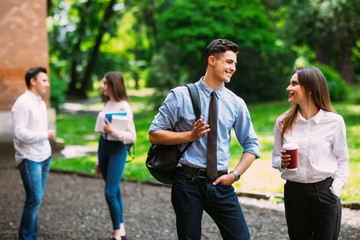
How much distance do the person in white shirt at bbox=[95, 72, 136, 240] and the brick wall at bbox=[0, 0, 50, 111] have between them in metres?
7.52

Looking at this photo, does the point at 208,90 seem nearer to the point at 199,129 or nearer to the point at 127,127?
the point at 199,129

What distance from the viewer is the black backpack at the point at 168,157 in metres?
3.56

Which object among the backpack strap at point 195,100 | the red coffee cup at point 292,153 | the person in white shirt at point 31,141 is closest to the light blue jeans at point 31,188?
the person in white shirt at point 31,141

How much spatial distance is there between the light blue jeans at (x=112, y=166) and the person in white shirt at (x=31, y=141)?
25.5 inches

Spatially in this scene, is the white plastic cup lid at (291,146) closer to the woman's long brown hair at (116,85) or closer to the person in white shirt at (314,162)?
the person in white shirt at (314,162)

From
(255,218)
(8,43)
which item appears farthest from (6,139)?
(255,218)

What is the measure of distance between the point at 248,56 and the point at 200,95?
22.5 metres

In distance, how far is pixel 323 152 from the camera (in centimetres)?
360

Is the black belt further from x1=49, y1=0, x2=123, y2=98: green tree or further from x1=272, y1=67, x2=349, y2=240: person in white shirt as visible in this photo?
x1=49, y1=0, x2=123, y2=98: green tree

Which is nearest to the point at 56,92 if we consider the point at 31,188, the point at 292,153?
the point at 31,188

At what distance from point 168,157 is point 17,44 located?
33.4 ft

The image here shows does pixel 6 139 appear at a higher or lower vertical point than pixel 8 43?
lower

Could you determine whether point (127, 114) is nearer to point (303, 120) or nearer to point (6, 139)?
point (303, 120)

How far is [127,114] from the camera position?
5703 millimetres
